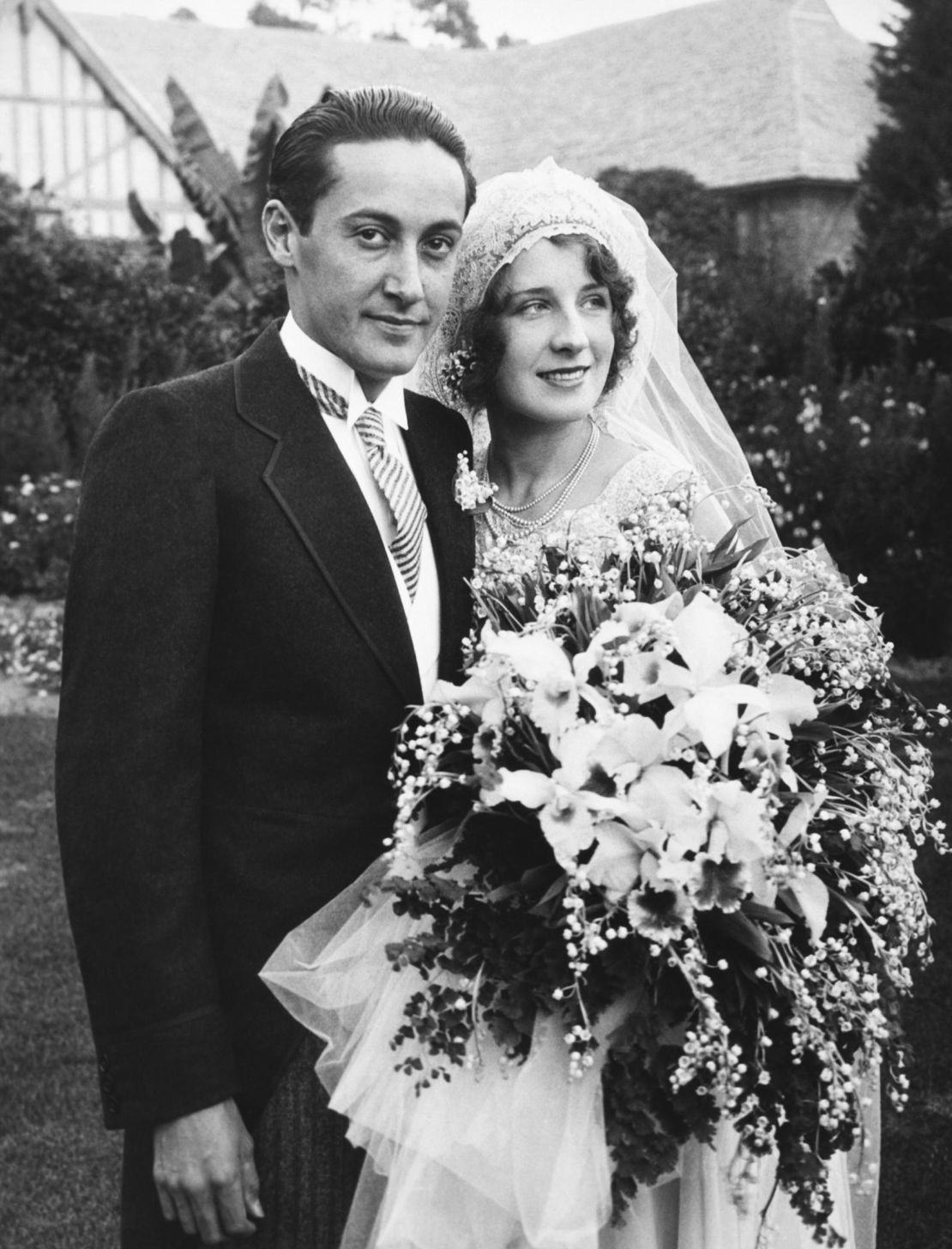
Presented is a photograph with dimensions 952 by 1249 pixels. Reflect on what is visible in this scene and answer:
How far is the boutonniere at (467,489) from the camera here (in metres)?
2.65

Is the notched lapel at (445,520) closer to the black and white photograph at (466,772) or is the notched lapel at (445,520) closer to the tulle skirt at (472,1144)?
the black and white photograph at (466,772)

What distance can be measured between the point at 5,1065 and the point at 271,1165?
3.13m

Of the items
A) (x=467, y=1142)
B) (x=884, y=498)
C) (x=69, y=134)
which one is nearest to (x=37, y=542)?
(x=884, y=498)

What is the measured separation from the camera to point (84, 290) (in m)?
17.1

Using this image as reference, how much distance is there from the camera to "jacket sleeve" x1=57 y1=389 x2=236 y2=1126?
2.26 m

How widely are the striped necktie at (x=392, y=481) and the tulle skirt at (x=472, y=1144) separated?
1.85 feet

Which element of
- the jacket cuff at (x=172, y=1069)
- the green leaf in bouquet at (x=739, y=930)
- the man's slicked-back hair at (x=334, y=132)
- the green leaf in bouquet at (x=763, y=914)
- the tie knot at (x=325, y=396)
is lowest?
the jacket cuff at (x=172, y=1069)

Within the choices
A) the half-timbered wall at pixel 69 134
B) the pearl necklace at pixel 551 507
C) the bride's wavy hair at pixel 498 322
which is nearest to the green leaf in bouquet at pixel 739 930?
the pearl necklace at pixel 551 507

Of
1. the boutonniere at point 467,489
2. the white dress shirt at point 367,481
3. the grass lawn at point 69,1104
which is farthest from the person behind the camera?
the grass lawn at point 69,1104

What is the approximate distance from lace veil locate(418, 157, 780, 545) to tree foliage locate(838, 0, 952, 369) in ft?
32.0

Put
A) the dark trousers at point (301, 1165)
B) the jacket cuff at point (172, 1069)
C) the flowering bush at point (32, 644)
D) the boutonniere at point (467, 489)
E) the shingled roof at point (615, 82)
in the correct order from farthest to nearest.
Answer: the shingled roof at point (615, 82), the flowering bush at point (32, 644), the boutonniere at point (467, 489), the dark trousers at point (301, 1165), the jacket cuff at point (172, 1069)

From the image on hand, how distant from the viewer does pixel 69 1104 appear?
16.0ft

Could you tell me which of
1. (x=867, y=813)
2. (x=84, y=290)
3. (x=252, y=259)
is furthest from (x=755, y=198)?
(x=867, y=813)

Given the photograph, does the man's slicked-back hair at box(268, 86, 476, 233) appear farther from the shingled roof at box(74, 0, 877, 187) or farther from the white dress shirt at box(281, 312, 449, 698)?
the shingled roof at box(74, 0, 877, 187)
